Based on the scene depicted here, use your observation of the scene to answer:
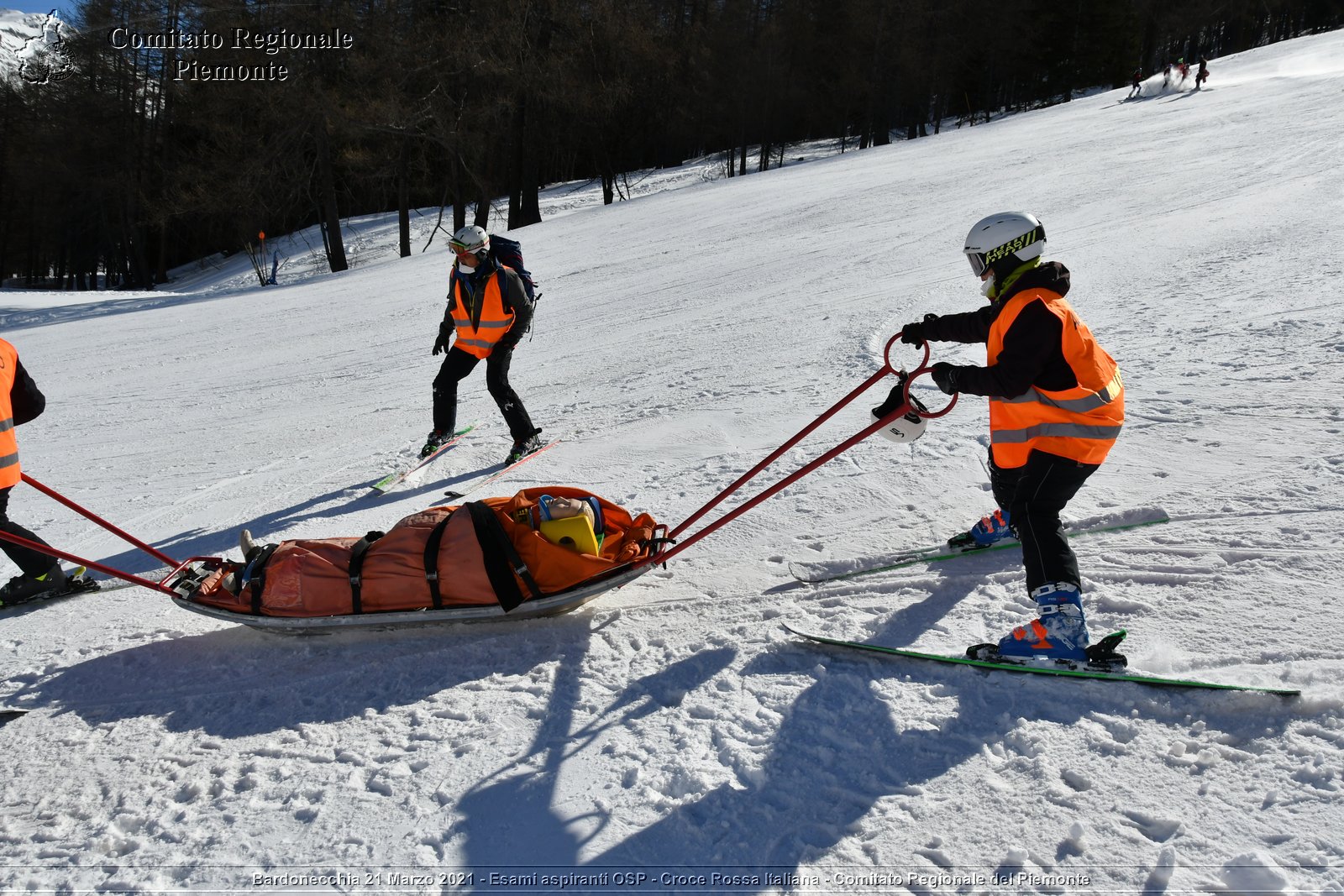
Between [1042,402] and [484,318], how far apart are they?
3988mm

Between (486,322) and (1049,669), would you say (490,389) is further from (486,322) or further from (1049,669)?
(1049,669)

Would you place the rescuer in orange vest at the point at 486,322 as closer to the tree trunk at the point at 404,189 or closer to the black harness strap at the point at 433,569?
the black harness strap at the point at 433,569

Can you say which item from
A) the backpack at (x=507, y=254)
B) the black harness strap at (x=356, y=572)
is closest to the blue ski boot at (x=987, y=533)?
the black harness strap at (x=356, y=572)

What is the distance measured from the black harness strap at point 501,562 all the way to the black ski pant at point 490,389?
103 inches

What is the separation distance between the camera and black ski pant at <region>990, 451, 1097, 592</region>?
3.19 metres

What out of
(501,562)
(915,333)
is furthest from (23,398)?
(915,333)

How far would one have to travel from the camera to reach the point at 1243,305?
7.31 meters

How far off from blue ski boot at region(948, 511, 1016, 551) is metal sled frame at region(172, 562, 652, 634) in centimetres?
158

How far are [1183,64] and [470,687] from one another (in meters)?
34.4

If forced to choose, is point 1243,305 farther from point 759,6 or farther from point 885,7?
point 759,6

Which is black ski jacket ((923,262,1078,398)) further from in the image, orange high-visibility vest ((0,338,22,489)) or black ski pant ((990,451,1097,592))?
orange high-visibility vest ((0,338,22,489))

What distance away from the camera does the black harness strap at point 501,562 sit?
141 inches

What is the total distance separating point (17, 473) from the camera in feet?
14.5

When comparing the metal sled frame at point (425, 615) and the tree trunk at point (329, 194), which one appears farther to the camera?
the tree trunk at point (329, 194)
